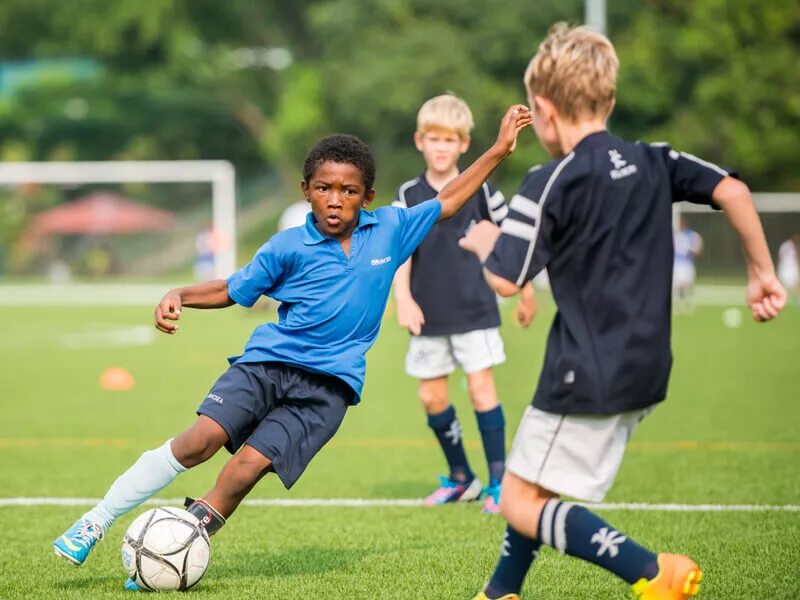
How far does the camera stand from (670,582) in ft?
13.2

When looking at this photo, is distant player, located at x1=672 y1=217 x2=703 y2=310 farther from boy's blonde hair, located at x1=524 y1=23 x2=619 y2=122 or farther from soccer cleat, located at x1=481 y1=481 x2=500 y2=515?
boy's blonde hair, located at x1=524 y1=23 x2=619 y2=122

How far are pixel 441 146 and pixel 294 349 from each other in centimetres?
216

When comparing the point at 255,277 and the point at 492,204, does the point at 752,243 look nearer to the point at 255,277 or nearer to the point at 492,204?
the point at 255,277

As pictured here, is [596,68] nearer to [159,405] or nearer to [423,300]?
[423,300]

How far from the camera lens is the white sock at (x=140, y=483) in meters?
5.14

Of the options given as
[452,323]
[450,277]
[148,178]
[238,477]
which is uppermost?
[148,178]

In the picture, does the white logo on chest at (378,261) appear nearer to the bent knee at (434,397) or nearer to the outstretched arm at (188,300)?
the outstretched arm at (188,300)

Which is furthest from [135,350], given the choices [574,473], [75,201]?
[75,201]

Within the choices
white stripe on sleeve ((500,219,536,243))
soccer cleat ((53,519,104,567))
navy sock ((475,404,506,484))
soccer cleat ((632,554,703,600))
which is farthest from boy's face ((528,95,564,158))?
navy sock ((475,404,506,484))

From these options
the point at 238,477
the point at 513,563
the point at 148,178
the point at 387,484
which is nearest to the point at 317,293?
the point at 238,477

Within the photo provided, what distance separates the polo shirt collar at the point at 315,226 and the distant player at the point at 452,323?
175 cm

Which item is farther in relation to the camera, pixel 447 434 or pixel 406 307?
pixel 447 434

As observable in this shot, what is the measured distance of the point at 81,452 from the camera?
29.8 ft

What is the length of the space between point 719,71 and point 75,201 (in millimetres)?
18572
